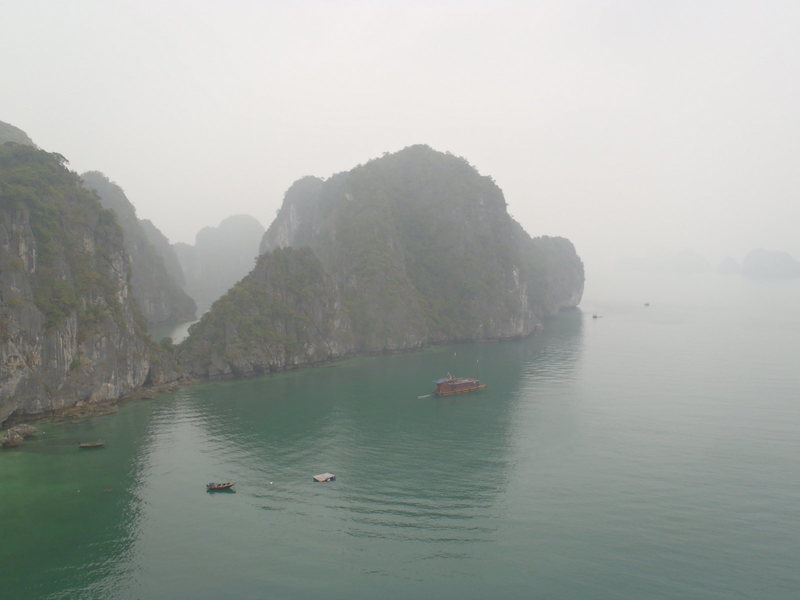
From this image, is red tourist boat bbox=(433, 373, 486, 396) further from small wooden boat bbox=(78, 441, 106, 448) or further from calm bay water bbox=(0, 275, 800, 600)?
small wooden boat bbox=(78, 441, 106, 448)

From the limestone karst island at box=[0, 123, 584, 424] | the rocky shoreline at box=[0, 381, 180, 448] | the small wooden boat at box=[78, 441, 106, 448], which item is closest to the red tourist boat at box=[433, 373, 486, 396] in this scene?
the limestone karst island at box=[0, 123, 584, 424]

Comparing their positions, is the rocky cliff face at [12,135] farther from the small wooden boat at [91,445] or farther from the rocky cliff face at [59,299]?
the small wooden boat at [91,445]

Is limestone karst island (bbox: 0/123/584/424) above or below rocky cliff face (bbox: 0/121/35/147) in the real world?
below

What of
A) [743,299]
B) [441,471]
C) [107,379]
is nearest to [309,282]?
[107,379]

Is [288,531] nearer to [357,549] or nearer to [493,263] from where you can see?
[357,549]

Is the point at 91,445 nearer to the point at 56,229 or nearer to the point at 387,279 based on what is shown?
the point at 56,229

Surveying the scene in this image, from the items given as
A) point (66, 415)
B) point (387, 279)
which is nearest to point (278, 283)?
point (387, 279)
